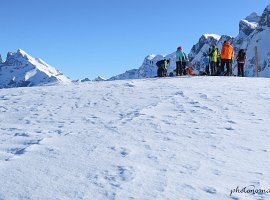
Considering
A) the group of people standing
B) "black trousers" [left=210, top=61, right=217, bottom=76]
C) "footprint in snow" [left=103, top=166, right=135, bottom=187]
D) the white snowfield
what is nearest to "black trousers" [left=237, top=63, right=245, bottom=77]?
the group of people standing

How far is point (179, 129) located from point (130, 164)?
8.31ft

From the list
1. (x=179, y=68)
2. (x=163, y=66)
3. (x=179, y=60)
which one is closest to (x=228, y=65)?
(x=179, y=60)

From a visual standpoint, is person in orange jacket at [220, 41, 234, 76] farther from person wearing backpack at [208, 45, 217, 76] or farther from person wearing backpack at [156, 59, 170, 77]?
person wearing backpack at [156, 59, 170, 77]

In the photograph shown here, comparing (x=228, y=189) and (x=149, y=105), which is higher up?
(x=149, y=105)

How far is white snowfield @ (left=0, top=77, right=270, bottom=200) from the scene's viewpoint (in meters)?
5.80

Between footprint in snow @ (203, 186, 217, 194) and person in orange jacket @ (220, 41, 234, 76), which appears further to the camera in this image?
person in orange jacket @ (220, 41, 234, 76)

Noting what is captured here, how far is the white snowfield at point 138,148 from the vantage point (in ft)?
19.0

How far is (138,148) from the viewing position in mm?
7625

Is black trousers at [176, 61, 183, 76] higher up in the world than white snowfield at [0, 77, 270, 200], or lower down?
higher up

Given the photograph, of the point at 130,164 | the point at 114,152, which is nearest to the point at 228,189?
the point at 130,164

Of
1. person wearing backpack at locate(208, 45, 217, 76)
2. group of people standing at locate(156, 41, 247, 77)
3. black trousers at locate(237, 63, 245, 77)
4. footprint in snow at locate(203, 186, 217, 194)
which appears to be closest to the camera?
footprint in snow at locate(203, 186, 217, 194)

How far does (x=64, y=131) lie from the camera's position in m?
9.09

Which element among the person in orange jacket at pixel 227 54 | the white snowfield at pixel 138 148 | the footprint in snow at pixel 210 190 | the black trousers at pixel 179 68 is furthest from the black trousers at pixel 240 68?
the footprint in snow at pixel 210 190

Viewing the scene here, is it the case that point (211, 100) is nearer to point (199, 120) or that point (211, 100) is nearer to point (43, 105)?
point (199, 120)
